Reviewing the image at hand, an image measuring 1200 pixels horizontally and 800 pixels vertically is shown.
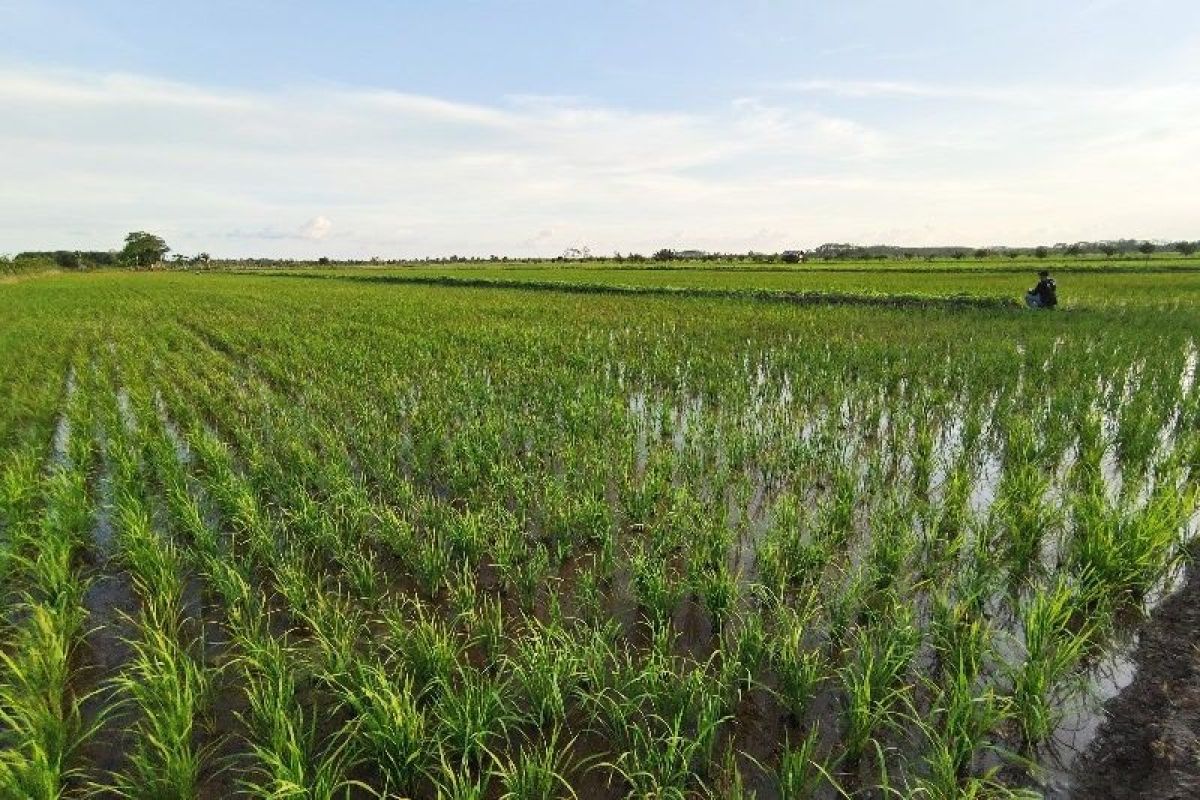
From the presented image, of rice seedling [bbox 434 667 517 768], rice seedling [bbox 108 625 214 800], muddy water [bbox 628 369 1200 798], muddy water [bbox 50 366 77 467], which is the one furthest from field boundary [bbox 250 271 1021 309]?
rice seedling [bbox 108 625 214 800]

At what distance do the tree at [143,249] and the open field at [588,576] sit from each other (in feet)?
315

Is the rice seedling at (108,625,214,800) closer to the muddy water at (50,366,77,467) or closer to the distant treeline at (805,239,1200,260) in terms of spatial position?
the muddy water at (50,366,77,467)

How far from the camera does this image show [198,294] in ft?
92.2

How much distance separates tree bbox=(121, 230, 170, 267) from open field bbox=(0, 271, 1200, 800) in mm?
96010

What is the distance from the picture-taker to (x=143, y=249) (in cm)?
8694

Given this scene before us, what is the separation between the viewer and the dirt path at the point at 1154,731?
2.52 m

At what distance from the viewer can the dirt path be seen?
8.27 feet

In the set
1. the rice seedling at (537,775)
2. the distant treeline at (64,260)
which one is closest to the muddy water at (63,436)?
the rice seedling at (537,775)

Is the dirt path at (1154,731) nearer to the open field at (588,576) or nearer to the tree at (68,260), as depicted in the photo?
the open field at (588,576)

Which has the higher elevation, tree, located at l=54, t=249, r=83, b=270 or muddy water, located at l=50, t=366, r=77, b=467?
tree, located at l=54, t=249, r=83, b=270

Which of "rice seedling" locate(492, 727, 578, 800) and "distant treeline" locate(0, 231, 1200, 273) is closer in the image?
"rice seedling" locate(492, 727, 578, 800)

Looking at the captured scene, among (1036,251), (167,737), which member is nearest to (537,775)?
(167,737)

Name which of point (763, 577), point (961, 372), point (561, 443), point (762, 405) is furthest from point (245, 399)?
point (961, 372)

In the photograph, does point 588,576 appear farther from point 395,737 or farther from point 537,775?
point 395,737
